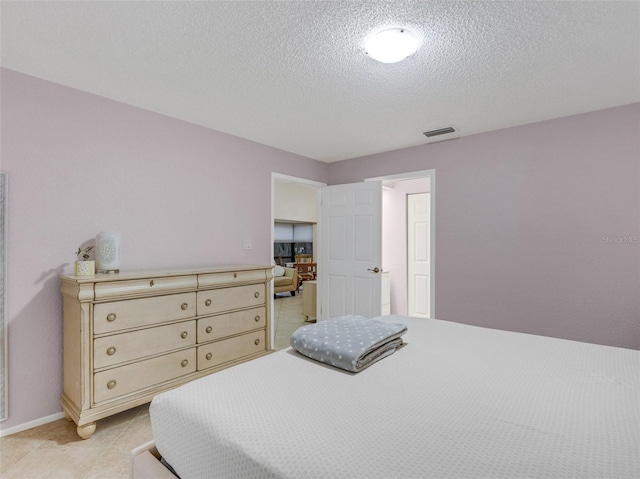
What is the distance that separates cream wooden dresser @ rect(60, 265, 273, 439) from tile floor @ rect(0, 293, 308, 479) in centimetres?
12

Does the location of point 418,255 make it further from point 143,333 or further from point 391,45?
point 143,333

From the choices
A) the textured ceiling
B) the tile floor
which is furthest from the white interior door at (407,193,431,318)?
the tile floor

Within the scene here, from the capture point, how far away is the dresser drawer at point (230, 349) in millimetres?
2715

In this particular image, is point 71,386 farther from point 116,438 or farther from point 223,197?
point 223,197

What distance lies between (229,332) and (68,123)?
2.01 metres

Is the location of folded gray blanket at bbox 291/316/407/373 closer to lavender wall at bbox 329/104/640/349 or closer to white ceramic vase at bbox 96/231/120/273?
white ceramic vase at bbox 96/231/120/273

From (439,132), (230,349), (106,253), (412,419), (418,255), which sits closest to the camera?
(412,419)

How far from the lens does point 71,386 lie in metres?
2.23

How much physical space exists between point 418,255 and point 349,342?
13.0 ft

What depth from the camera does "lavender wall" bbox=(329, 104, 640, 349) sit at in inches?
108

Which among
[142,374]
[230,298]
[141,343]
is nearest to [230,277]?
[230,298]

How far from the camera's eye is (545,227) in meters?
3.10

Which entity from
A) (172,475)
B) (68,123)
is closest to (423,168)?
(68,123)

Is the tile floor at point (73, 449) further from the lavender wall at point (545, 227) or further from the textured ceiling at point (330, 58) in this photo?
the lavender wall at point (545, 227)
